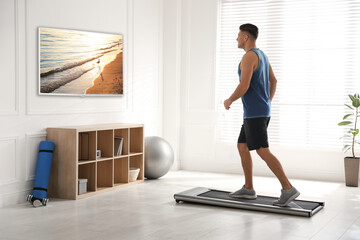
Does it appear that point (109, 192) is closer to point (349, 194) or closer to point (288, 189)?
point (288, 189)

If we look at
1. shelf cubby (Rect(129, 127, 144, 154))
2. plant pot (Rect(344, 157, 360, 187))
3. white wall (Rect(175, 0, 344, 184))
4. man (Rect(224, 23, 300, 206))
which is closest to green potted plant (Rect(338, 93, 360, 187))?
plant pot (Rect(344, 157, 360, 187))

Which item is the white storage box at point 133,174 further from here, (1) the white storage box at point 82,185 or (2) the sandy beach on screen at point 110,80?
(2) the sandy beach on screen at point 110,80

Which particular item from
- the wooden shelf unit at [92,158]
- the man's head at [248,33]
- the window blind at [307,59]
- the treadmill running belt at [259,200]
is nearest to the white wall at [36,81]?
the wooden shelf unit at [92,158]

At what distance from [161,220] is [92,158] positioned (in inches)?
57.0

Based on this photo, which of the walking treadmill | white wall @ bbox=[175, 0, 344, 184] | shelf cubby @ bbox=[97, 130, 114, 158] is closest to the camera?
the walking treadmill

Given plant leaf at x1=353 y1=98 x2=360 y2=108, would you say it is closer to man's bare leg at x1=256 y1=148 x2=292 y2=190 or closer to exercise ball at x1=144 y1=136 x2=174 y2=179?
man's bare leg at x1=256 y1=148 x2=292 y2=190

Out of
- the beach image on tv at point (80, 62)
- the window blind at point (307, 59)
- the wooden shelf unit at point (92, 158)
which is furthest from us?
the window blind at point (307, 59)

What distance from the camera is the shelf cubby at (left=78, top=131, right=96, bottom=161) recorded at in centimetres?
525

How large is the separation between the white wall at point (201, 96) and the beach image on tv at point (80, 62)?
1252mm

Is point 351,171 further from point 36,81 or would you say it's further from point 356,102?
point 36,81

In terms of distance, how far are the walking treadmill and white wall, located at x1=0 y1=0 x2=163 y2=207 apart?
1505 millimetres

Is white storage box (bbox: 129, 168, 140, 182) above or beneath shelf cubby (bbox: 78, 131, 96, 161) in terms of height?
beneath

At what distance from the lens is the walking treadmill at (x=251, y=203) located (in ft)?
14.1

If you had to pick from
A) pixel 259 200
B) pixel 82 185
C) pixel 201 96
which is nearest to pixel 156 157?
pixel 82 185
